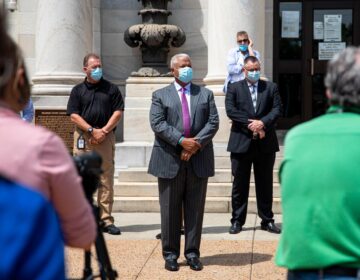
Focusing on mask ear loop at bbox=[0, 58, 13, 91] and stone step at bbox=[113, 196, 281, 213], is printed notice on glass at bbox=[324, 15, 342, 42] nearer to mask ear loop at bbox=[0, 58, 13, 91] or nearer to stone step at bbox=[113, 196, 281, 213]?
stone step at bbox=[113, 196, 281, 213]

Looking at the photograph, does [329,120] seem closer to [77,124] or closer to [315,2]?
[77,124]

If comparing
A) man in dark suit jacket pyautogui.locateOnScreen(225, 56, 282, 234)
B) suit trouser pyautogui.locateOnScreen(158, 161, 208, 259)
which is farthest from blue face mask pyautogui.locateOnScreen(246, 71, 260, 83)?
suit trouser pyautogui.locateOnScreen(158, 161, 208, 259)

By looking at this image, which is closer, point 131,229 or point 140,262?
point 140,262

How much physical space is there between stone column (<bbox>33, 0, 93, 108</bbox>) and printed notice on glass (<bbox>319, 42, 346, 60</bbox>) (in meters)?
4.11

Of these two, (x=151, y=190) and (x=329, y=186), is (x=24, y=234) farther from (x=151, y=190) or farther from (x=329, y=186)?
(x=151, y=190)

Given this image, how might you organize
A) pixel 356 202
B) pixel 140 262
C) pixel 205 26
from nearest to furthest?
1. pixel 356 202
2. pixel 140 262
3. pixel 205 26

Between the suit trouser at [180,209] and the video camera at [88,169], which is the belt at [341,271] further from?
the suit trouser at [180,209]

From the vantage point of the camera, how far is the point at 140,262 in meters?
6.75

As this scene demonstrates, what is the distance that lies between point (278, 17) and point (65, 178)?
10.7 metres

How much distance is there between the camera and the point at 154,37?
454 inches

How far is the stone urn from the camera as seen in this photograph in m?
11.5

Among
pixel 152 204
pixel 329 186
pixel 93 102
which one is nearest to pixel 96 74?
pixel 93 102

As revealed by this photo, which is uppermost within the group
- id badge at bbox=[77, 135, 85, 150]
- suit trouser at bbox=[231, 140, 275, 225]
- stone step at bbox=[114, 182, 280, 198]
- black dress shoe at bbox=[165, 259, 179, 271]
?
id badge at bbox=[77, 135, 85, 150]

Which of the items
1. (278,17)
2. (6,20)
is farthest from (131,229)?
(6,20)
